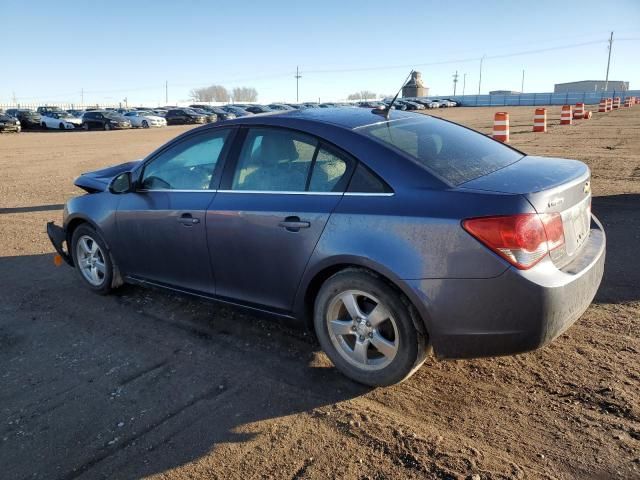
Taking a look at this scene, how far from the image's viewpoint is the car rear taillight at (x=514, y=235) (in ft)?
8.89

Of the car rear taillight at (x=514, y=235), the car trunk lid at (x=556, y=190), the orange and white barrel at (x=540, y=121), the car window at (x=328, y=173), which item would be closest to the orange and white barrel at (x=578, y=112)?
the orange and white barrel at (x=540, y=121)

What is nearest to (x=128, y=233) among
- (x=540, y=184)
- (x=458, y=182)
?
(x=458, y=182)

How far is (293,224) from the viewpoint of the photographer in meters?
3.36

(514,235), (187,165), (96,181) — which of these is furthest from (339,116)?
(96,181)

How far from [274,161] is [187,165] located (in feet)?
3.01

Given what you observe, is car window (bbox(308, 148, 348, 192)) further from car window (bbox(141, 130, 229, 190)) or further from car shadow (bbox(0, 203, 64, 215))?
car shadow (bbox(0, 203, 64, 215))

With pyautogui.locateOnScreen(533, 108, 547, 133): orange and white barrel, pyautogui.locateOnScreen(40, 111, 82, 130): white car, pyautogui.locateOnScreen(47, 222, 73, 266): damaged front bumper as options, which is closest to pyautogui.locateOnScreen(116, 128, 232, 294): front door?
pyautogui.locateOnScreen(47, 222, 73, 266): damaged front bumper

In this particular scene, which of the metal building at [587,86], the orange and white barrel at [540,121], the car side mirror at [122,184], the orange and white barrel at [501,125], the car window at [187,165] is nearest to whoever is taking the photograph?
the car window at [187,165]

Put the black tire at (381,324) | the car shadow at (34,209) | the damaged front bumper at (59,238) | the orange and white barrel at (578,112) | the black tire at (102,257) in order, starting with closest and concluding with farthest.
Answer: the black tire at (381,324) < the black tire at (102,257) < the damaged front bumper at (59,238) < the car shadow at (34,209) < the orange and white barrel at (578,112)

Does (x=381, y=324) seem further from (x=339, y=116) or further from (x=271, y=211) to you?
(x=339, y=116)

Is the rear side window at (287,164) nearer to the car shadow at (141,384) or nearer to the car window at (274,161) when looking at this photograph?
the car window at (274,161)

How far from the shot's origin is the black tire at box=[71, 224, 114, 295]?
191 inches

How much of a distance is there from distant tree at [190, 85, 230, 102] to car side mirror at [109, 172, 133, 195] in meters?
185

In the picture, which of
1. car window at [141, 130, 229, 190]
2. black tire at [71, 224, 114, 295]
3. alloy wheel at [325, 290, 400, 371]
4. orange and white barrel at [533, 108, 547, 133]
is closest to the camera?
alloy wheel at [325, 290, 400, 371]
